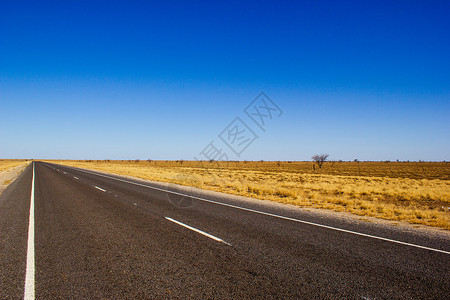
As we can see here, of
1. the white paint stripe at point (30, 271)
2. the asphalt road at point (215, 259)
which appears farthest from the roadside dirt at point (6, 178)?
the asphalt road at point (215, 259)

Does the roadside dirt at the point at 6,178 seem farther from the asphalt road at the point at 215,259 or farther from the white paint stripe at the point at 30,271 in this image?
the asphalt road at the point at 215,259

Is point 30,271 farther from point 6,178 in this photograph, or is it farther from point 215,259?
point 6,178

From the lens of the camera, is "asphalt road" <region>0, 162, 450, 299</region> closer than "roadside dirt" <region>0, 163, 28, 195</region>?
Yes

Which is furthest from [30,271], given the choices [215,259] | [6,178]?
[6,178]

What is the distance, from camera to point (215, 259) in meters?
4.60

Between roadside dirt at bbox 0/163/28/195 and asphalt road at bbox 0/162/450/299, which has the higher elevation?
asphalt road at bbox 0/162/450/299

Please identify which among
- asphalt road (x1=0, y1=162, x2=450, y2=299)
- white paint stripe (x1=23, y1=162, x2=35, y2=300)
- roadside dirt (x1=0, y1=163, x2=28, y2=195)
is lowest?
roadside dirt (x1=0, y1=163, x2=28, y2=195)

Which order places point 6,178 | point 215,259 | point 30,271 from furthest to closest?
point 6,178 → point 215,259 → point 30,271

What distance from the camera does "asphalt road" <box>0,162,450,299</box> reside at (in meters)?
3.54

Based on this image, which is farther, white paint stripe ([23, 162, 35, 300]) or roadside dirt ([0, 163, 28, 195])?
roadside dirt ([0, 163, 28, 195])

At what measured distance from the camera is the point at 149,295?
337cm

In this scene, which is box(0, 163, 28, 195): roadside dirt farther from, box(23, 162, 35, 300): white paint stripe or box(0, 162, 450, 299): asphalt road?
box(0, 162, 450, 299): asphalt road

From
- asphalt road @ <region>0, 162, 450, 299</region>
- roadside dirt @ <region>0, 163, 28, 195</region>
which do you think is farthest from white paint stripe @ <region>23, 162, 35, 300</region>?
roadside dirt @ <region>0, 163, 28, 195</region>

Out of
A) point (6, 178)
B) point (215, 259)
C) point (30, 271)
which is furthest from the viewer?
point (6, 178)
